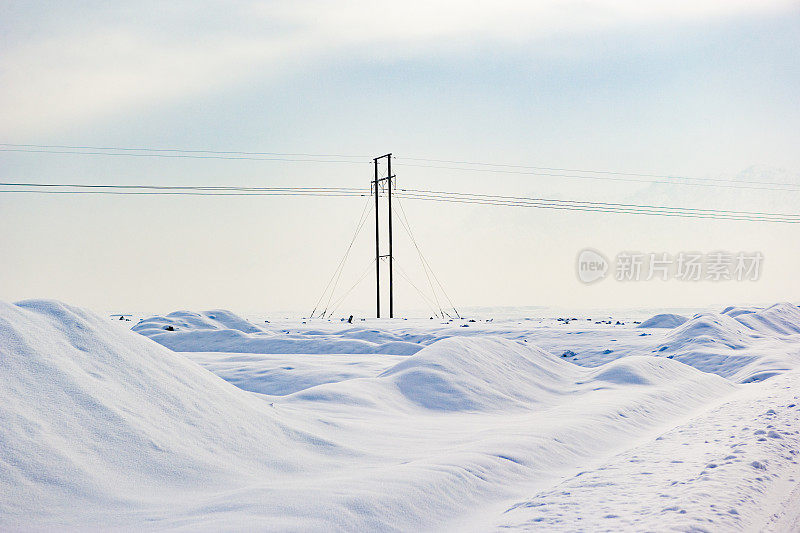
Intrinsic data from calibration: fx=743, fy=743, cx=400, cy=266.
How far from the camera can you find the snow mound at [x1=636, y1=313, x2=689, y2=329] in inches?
935

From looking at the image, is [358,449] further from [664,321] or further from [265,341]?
[664,321]

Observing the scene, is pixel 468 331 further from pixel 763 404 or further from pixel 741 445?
pixel 741 445

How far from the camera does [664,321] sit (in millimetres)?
24141

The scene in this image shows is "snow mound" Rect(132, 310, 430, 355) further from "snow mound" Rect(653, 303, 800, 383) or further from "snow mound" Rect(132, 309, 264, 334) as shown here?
"snow mound" Rect(653, 303, 800, 383)

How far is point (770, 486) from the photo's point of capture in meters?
5.39

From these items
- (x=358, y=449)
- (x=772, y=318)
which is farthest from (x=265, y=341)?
(x=772, y=318)

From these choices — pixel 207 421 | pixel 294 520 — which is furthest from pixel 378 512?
pixel 207 421

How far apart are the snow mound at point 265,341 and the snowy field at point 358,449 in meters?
6.04

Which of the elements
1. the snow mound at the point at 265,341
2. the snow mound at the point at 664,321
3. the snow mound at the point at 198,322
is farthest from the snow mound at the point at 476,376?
the snow mound at the point at 664,321

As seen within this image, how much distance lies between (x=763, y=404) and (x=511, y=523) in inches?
250

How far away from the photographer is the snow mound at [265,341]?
17.0m

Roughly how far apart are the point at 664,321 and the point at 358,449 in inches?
774

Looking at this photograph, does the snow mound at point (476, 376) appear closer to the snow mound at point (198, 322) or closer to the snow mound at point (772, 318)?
the snow mound at point (198, 322)

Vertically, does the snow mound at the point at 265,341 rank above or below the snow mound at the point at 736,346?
above
